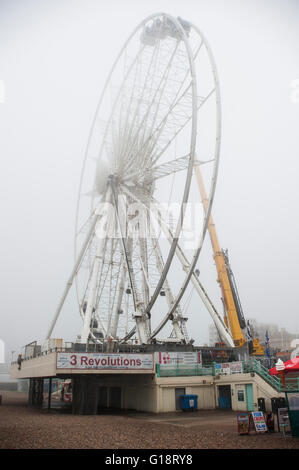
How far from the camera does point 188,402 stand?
24.0 m

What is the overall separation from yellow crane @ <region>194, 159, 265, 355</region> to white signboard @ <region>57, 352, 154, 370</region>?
14362 millimetres

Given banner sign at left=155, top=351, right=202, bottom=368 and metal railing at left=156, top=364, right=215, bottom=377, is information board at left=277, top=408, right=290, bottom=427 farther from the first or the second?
banner sign at left=155, top=351, right=202, bottom=368

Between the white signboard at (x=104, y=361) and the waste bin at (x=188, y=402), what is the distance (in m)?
2.44

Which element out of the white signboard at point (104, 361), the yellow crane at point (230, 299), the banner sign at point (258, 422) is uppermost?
the yellow crane at point (230, 299)

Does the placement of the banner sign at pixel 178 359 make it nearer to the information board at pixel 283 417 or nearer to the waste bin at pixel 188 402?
the waste bin at pixel 188 402

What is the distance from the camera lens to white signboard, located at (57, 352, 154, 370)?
2359 centimetres

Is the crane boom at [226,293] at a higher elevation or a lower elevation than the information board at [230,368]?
higher

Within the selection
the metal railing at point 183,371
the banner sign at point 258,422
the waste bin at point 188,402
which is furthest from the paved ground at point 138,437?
the metal railing at point 183,371

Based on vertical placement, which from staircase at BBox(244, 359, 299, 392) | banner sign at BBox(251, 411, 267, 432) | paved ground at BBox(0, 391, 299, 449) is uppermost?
staircase at BBox(244, 359, 299, 392)

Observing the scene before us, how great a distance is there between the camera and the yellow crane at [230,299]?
3841 centimetres

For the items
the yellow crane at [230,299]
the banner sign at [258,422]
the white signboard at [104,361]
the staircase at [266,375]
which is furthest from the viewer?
the yellow crane at [230,299]

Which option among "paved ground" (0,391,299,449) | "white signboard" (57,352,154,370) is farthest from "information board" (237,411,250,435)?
"white signboard" (57,352,154,370)
